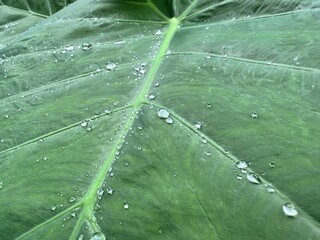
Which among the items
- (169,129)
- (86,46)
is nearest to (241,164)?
(169,129)

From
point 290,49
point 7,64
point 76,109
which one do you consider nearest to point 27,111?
point 76,109

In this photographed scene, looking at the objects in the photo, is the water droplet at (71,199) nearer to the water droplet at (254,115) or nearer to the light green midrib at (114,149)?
the light green midrib at (114,149)

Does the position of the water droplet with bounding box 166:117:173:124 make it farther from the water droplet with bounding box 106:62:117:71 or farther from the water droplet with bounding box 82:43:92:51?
the water droplet with bounding box 82:43:92:51

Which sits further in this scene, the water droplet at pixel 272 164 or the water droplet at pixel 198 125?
the water droplet at pixel 198 125

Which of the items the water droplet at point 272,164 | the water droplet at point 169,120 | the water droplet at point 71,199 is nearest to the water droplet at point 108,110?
the water droplet at point 169,120

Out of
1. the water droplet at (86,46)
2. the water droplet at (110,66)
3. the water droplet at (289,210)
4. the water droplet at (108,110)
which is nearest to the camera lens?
the water droplet at (289,210)

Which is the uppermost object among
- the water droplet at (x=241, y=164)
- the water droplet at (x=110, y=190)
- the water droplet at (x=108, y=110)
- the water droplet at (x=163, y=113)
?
the water droplet at (x=108, y=110)

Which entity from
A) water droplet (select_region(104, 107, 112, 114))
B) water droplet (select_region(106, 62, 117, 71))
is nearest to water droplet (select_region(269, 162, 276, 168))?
water droplet (select_region(104, 107, 112, 114))
